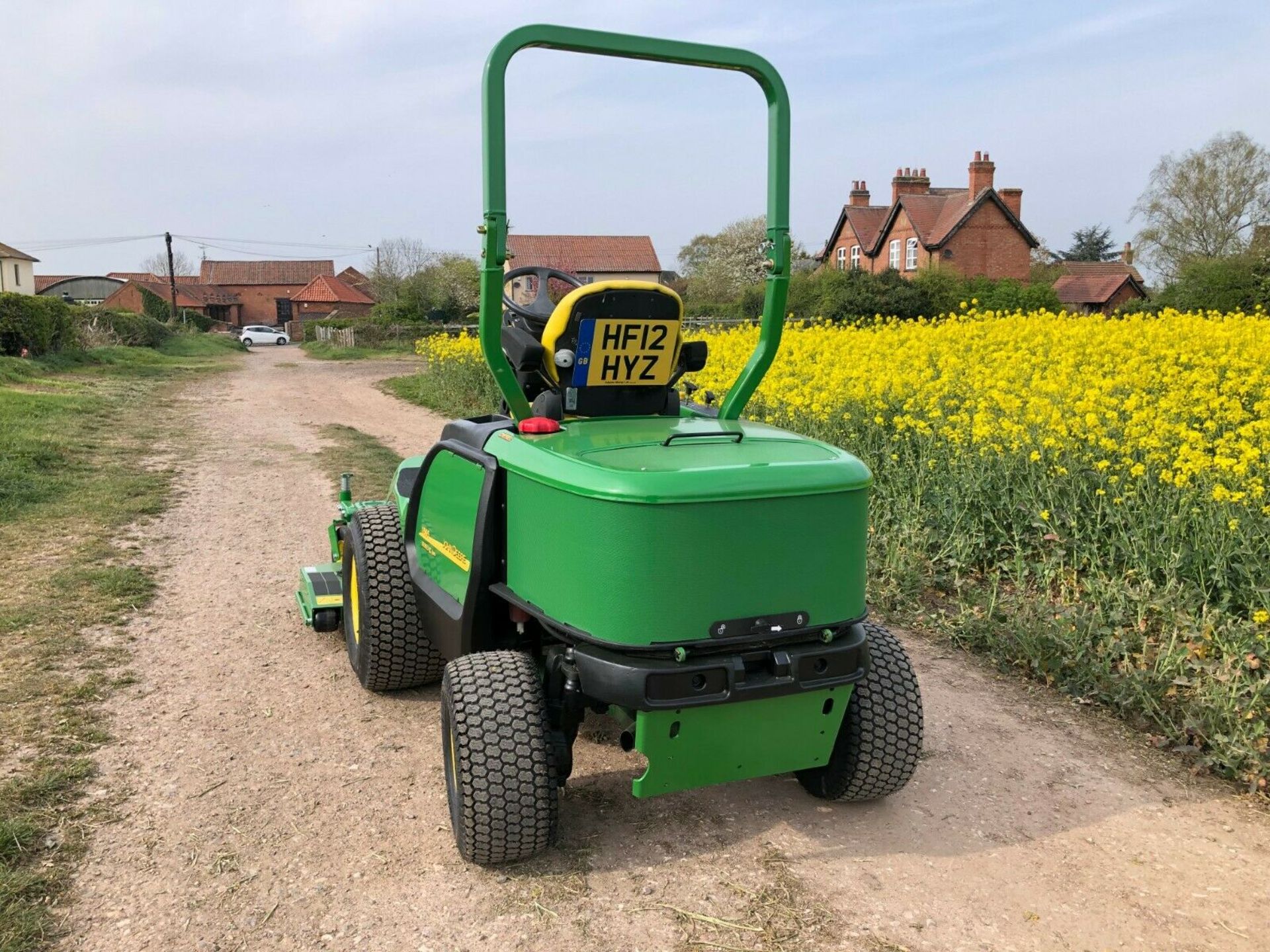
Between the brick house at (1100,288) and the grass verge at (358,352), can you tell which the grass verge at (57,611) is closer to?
the grass verge at (358,352)

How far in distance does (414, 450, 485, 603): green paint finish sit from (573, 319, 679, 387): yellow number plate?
52 centimetres

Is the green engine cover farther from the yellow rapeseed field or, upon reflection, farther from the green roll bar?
the yellow rapeseed field

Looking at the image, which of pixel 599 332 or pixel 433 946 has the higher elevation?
pixel 599 332

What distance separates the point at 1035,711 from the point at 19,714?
13.5ft

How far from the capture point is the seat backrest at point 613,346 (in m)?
3.46

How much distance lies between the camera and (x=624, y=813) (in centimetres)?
336

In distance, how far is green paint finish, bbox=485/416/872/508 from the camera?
2715mm

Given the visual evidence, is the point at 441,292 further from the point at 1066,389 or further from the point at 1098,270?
the point at 1066,389

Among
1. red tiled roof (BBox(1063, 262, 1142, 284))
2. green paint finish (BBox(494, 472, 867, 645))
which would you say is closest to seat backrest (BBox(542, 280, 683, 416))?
green paint finish (BBox(494, 472, 867, 645))

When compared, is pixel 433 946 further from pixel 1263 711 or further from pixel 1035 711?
pixel 1263 711

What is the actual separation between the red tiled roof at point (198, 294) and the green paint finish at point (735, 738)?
7556cm

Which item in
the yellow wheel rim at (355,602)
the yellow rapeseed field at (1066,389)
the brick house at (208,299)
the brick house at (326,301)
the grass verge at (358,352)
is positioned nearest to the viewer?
the yellow wheel rim at (355,602)

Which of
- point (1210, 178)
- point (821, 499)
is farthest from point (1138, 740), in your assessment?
point (1210, 178)

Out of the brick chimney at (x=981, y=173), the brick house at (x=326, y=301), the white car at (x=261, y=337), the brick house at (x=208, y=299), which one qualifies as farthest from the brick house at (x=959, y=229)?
the brick house at (x=208, y=299)
